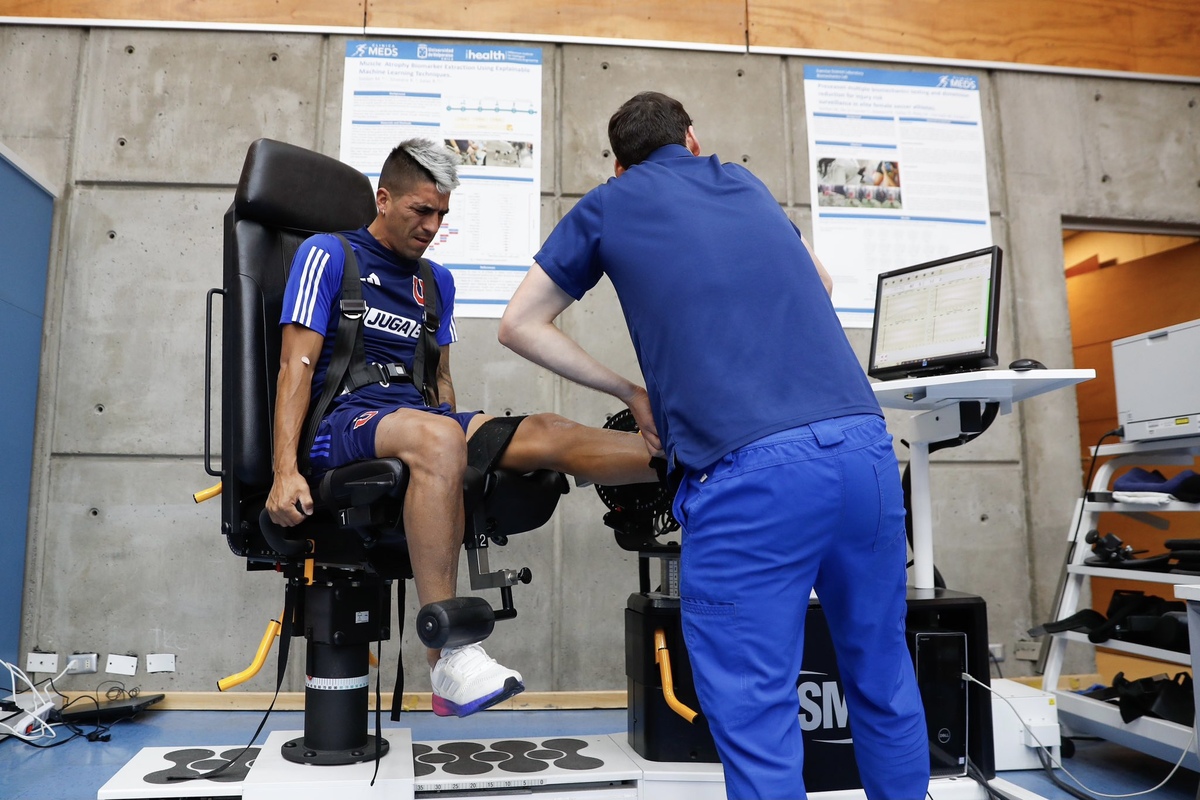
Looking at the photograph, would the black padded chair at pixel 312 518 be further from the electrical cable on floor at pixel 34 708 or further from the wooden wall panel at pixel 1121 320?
the wooden wall panel at pixel 1121 320

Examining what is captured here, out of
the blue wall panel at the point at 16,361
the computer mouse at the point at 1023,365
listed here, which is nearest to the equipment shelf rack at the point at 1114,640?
the computer mouse at the point at 1023,365

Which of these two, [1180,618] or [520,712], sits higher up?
[1180,618]

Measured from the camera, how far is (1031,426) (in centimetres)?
332

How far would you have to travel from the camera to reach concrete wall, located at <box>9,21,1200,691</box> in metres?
2.94

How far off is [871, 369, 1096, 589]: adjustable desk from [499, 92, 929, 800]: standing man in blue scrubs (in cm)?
70

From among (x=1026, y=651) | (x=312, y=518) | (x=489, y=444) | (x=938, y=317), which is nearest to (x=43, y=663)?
(x=312, y=518)

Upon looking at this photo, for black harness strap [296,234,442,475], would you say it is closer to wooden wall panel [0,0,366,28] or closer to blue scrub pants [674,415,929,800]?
blue scrub pants [674,415,929,800]

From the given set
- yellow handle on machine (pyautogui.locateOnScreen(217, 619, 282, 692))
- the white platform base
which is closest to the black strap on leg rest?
yellow handle on machine (pyautogui.locateOnScreen(217, 619, 282, 692))

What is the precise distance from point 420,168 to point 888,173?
7.36 feet

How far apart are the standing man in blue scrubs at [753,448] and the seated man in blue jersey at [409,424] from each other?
0.24 meters

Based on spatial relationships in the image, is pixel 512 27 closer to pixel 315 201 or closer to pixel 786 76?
pixel 786 76

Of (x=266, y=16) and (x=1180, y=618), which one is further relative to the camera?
(x=266, y=16)

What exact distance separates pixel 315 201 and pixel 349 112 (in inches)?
55.5

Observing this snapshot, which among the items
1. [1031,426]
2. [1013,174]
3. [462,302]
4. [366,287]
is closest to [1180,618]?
[1031,426]
